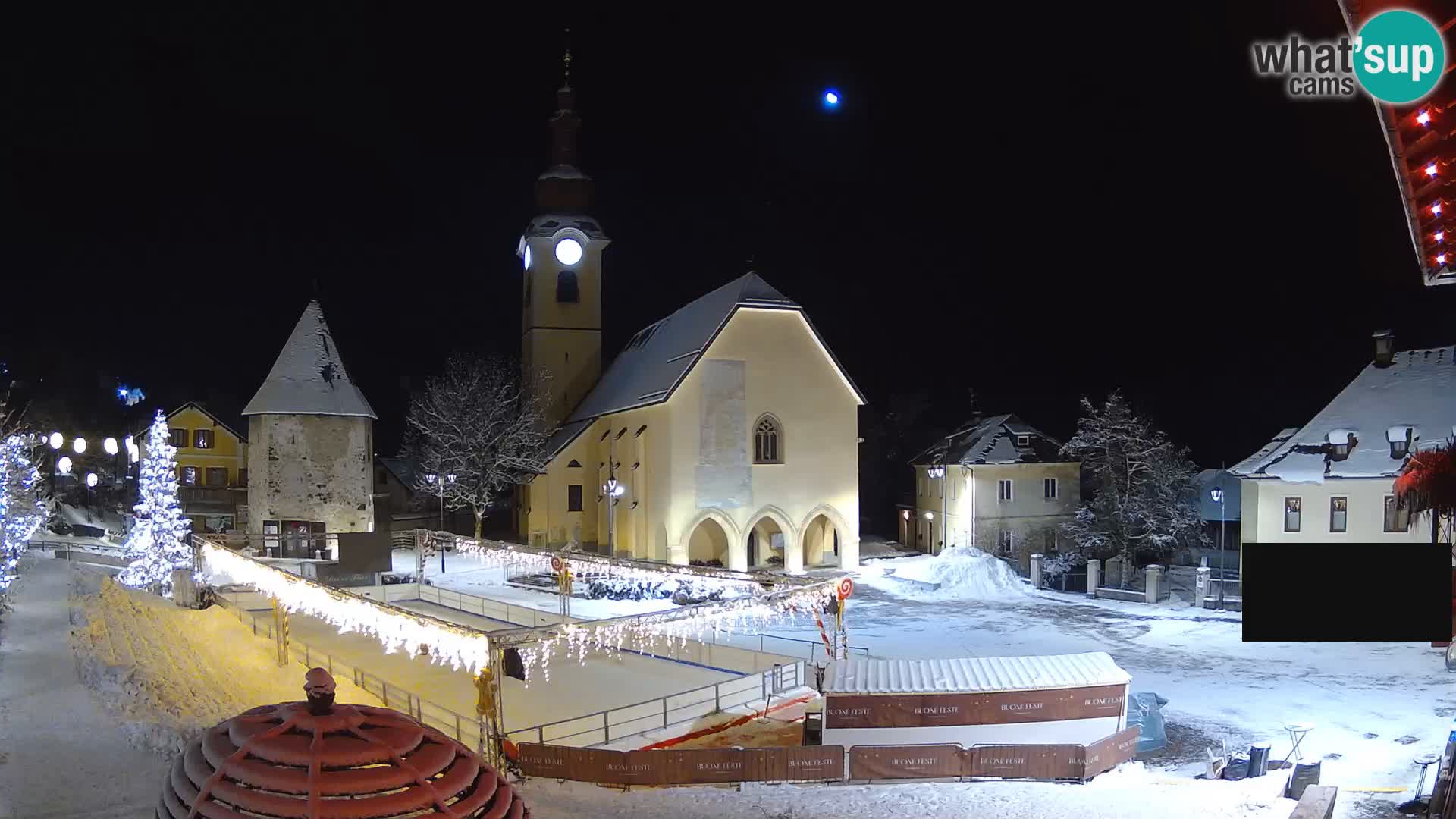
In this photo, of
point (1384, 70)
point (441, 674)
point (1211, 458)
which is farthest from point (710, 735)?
point (1211, 458)

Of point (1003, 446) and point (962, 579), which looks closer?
point (962, 579)

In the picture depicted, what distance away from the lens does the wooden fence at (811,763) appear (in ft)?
43.8

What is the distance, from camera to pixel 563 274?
48.9 m

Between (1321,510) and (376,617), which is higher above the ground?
(1321,510)

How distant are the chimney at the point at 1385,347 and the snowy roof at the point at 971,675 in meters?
24.5

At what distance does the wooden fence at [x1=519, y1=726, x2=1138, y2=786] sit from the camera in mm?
13352

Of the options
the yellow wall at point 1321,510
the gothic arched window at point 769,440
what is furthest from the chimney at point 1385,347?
the gothic arched window at point 769,440

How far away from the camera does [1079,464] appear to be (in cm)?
4197

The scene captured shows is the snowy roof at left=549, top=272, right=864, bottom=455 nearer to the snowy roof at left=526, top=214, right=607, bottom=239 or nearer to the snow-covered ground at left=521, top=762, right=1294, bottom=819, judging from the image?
the snowy roof at left=526, top=214, right=607, bottom=239

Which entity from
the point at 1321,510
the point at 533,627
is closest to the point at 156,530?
the point at 533,627

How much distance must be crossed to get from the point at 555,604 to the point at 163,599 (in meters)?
10.9

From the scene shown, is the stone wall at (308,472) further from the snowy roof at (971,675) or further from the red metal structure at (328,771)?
the red metal structure at (328,771)

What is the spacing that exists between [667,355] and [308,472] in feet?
50.2

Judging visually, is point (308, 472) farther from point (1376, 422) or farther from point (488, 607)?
point (1376, 422)
